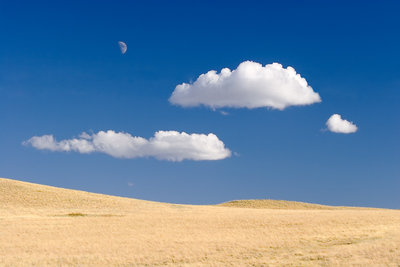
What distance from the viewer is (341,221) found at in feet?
148

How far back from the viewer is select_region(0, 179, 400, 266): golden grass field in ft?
90.7

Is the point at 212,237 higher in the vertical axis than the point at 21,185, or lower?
lower

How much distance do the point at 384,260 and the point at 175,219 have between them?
93.4 feet

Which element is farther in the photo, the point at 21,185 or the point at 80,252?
the point at 21,185

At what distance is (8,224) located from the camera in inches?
1754

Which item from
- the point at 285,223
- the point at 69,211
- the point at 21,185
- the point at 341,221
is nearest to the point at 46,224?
the point at 69,211

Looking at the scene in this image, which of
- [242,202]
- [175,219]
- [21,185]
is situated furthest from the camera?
[242,202]

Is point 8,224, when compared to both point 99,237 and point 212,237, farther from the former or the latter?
point 212,237

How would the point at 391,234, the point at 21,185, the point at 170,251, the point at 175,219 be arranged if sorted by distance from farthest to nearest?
1. the point at 21,185
2. the point at 175,219
3. the point at 391,234
4. the point at 170,251

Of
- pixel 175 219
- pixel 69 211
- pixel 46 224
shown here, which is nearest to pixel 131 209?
pixel 69 211

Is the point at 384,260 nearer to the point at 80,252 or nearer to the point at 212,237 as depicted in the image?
the point at 212,237

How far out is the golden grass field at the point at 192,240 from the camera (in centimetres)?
2766

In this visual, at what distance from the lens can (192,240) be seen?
3538 cm

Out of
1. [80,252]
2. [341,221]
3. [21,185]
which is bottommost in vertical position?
[80,252]
